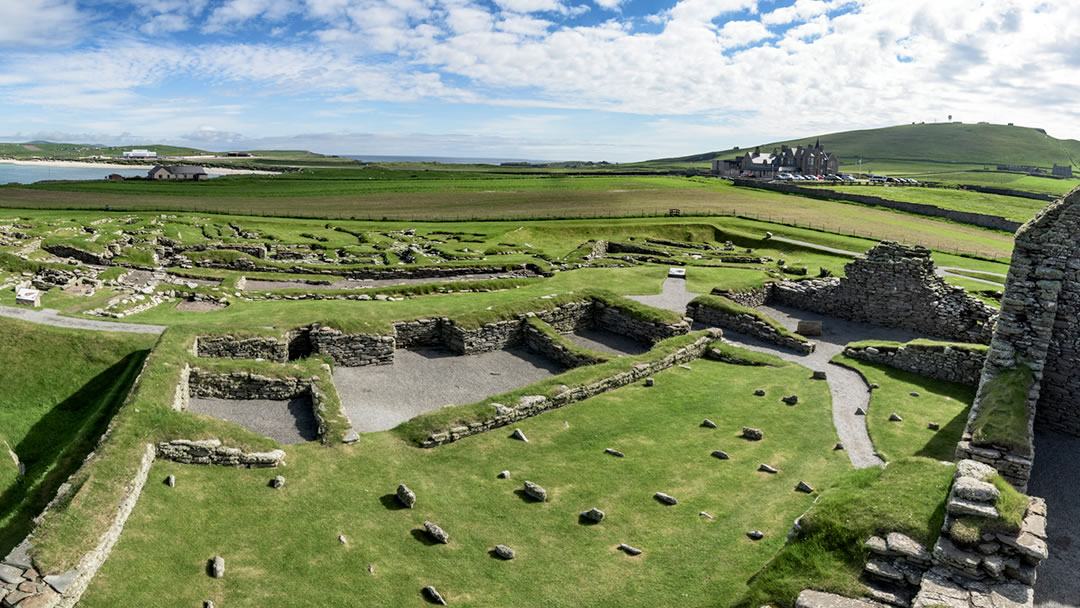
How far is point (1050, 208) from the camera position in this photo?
17562 millimetres

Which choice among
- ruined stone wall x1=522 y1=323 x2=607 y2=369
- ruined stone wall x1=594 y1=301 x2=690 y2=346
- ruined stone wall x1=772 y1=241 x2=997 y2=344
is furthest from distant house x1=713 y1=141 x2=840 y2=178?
ruined stone wall x1=522 y1=323 x2=607 y2=369

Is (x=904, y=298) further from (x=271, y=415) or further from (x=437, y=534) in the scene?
(x=271, y=415)

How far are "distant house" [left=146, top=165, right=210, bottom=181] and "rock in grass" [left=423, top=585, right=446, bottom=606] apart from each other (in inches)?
6293

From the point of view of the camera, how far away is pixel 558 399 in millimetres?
20875

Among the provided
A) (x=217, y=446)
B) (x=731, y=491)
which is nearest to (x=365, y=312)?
(x=217, y=446)

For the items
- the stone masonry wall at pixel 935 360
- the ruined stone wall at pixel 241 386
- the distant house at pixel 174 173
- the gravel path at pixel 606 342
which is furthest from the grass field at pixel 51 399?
the distant house at pixel 174 173

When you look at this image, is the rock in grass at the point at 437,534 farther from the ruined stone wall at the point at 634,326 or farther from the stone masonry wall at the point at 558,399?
the ruined stone wall at the point at 634,326

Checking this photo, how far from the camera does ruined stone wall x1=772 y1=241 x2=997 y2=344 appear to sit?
3047 cm

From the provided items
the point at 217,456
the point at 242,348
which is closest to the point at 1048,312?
the point at 217,456

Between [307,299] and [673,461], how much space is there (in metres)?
25.4

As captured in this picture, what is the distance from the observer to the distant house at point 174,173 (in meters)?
143

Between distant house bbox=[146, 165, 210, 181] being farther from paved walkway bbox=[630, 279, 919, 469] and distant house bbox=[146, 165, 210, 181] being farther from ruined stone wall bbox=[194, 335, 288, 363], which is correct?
paved walkway bbox=[630, 279, 919, 469]

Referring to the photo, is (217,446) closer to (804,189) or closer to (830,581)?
(830,581)

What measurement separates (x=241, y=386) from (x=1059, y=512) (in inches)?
970
